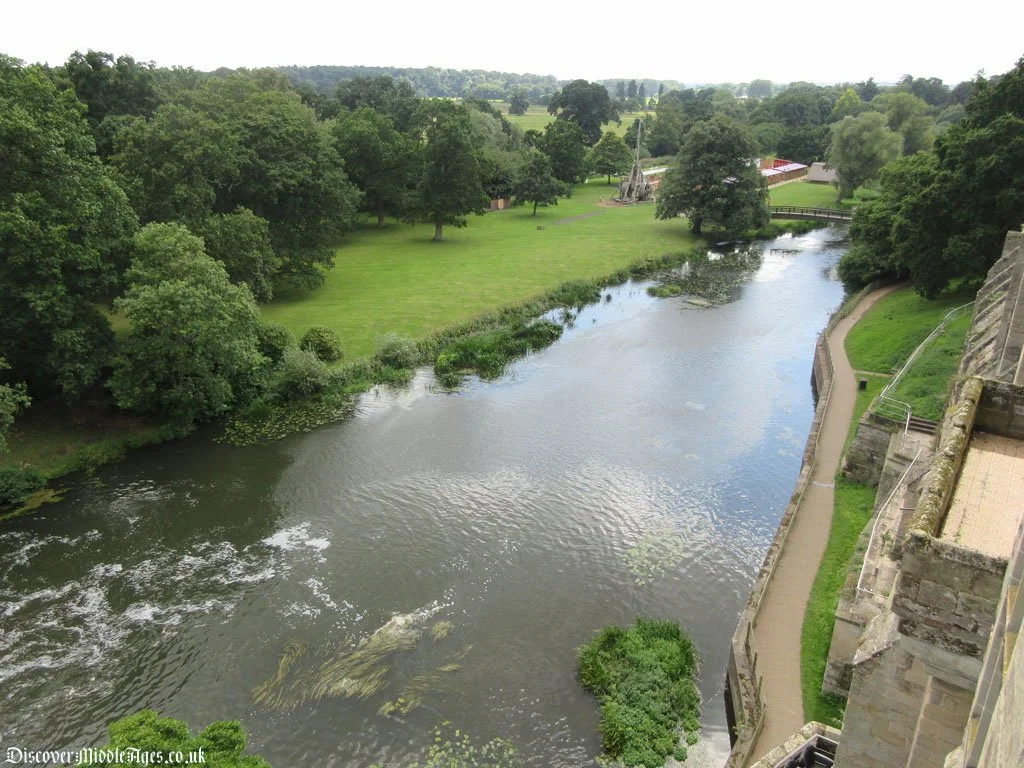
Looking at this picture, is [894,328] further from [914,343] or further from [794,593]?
[794,593]

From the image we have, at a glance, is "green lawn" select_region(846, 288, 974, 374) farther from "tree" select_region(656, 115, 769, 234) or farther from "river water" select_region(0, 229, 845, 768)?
"tree" select_region(656, 115, 769, 234)

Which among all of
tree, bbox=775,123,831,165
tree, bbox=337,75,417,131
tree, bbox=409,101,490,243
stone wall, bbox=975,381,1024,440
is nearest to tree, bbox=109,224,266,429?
stone wall, bbox=975,381,1024,440

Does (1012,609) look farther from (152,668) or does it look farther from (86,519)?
(86,519)

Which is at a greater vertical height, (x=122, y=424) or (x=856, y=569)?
(x=856, y=569)

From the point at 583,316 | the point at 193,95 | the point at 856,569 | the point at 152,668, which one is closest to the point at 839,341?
the point at 583,316

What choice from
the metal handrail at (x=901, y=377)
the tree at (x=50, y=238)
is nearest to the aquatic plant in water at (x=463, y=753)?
the metal handrail at (x=901, y=377)

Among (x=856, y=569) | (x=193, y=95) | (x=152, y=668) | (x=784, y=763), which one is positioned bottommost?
(x=152, y=668)
